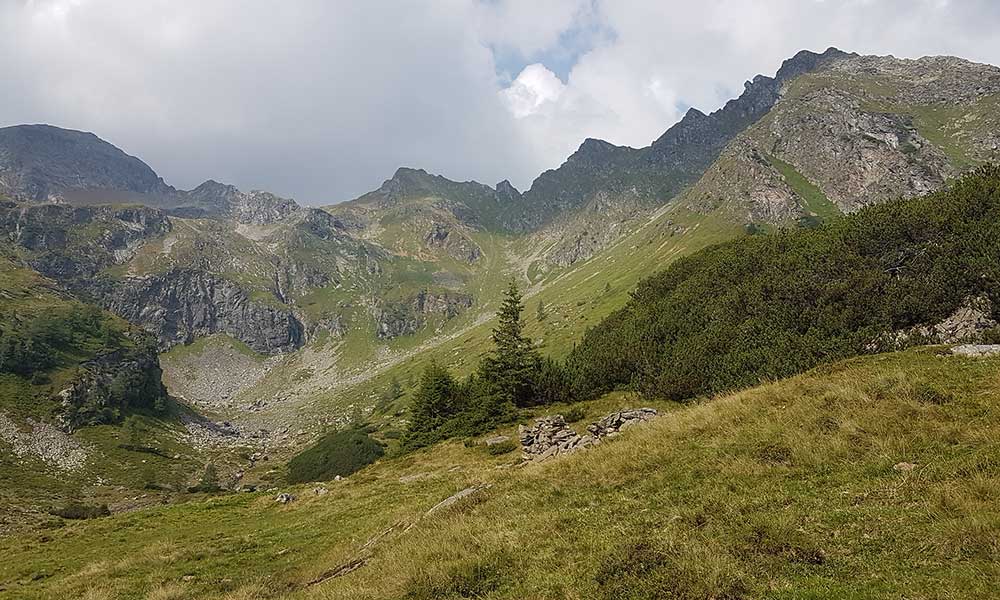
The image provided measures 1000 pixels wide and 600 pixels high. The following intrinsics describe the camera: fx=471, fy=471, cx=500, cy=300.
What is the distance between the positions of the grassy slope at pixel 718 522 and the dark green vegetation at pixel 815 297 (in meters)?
13.9

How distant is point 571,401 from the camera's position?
4822 cm

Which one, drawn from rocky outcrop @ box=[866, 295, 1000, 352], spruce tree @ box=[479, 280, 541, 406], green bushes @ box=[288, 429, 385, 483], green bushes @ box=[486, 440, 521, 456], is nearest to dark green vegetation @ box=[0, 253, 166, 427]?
green bushes @ box=[288, 429, 385, 483]

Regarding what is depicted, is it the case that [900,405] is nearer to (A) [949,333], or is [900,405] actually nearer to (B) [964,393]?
(B) [964,393]

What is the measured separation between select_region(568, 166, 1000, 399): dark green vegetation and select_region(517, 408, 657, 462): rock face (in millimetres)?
8328

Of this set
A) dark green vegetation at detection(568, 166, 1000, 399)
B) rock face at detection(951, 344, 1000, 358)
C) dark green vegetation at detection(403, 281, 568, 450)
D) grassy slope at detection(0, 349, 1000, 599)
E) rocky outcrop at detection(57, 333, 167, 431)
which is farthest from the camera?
rocky outcrop at detection(57, 333, 167, 431)

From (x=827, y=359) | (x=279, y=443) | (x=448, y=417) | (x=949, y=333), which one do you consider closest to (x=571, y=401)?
(x=448, y=417)

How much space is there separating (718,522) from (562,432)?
19795 millimetres

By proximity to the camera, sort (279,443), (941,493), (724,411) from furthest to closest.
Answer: (279,443) < (724,411) < (941,493)

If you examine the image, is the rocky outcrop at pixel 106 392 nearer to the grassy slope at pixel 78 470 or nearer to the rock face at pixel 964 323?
the grassy slope at pixel 78 470

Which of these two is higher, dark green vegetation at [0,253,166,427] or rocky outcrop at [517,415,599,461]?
dark green vegetation at [0,253,166,427]

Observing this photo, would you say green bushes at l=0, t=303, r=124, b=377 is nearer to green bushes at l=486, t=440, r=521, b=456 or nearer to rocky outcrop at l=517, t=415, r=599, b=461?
green bushes at l=486, t=440, r=521, b=456

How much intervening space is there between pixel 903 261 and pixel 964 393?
92.0ft

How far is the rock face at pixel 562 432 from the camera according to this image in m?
26.6

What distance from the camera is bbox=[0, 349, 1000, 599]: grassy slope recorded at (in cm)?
869
